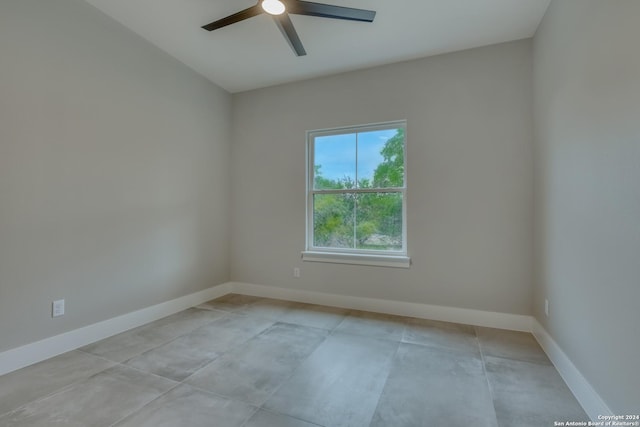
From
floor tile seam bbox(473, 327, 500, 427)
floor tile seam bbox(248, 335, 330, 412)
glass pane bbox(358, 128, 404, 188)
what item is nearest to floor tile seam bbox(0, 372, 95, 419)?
floor tile seam bbox(248, 335, 330, 412)

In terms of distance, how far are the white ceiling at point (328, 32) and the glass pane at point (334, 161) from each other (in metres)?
0.80

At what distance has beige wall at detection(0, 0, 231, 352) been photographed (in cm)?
203

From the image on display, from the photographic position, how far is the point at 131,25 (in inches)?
105

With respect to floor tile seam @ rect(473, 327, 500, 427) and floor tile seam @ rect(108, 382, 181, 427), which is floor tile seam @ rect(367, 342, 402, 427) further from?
floor tile seam @ rect(108, 382, 181, 427)

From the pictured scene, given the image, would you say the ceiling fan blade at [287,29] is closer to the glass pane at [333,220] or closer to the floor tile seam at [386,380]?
the glass pane at [333,220]

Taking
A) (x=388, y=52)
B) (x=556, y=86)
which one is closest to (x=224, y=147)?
(x=388, y=52)

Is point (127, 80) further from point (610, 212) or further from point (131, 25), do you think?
point (610, 212)

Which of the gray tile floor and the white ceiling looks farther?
→ the white ceiling

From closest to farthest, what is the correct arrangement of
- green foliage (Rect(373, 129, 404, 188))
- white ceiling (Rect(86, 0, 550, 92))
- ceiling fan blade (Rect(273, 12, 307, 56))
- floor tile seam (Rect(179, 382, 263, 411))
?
floor tile seam (Rect(179, 382, 263, 411)) → ceiling fan blade (Rect(273, 12, 307, 56)) → white ceiling (Rect(86, 0, 550, 92)) → green foliage (Rect(373, 129, 404, 188))

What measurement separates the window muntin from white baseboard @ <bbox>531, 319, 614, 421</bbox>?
137 centimetres

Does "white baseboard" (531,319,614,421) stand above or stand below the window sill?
below

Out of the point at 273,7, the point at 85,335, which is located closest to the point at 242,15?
the point at 273,7

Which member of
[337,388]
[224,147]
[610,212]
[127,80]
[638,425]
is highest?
[127,80]

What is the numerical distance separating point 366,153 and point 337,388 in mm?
2445
